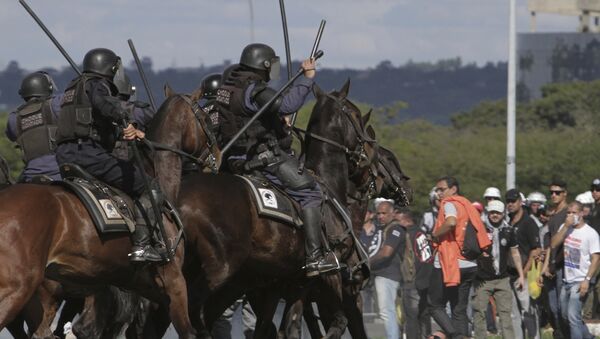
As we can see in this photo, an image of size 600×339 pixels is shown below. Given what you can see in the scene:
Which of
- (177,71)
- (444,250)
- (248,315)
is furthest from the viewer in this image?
(177,71)

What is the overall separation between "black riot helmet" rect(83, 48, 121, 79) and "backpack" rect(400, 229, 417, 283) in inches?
357

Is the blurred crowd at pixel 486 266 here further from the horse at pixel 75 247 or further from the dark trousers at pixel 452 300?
the horse at pixel 75 247

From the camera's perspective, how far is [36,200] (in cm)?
1048

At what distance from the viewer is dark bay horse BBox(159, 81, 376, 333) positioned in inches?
482

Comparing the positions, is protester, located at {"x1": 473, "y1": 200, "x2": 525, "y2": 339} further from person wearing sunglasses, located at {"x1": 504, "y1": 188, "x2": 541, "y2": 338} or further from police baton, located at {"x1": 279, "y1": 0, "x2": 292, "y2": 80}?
police baton, located at {"x1": 279, "y1": 0, "x2": 292, "y2": 80}

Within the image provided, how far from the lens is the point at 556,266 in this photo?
18.3 m

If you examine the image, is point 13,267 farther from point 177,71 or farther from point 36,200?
point 177,71

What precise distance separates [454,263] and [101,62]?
7.48 meters

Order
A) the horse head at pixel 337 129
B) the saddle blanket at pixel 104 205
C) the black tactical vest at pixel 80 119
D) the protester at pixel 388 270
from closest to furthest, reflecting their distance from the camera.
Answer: the saddle blanket at pixel 104 205 → the black tactical vest at pixel 80 119 → the horse head at pixel 337 129 → the protester at pixel 388 270

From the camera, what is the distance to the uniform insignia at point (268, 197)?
12852mm

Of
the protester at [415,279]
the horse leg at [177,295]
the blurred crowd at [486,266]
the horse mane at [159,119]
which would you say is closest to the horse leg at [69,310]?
the horse mane at [159,119]

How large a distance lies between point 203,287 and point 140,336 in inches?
38.1

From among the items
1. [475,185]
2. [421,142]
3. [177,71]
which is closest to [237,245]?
[475,185]

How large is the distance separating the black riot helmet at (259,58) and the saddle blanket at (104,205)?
266 cm
